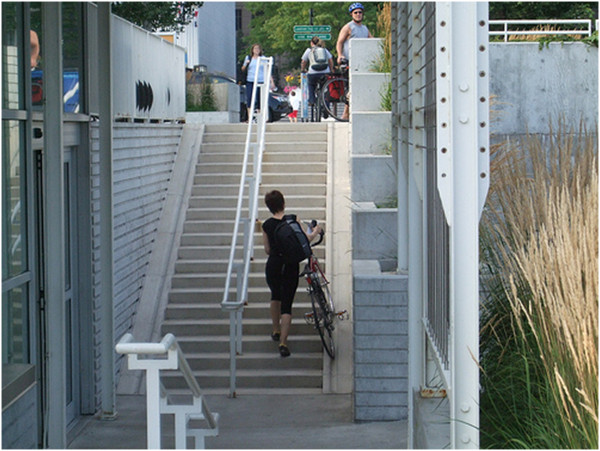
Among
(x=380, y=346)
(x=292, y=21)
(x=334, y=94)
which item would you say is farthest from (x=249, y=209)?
(x=292, y=21)

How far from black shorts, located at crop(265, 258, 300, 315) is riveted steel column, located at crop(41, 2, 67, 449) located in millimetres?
3363

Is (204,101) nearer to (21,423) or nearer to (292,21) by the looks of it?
(21,423)

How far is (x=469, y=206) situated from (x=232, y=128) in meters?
11.4

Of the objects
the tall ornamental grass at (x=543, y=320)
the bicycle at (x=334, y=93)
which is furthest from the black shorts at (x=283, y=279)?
the bicycle at (x=334, y=93)

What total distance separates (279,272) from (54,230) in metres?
3.47

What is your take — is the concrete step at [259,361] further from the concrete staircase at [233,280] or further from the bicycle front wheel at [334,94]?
the bicycle front wheel at [334,94]

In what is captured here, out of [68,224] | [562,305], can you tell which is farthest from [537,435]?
[68,224]

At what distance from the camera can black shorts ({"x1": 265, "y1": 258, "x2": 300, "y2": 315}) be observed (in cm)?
973

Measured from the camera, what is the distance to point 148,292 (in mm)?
11211

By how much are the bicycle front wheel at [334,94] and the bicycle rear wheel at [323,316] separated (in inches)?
214

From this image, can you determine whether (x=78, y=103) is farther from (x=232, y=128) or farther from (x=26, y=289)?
(x=232, y=128)

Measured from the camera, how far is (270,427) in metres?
8.48

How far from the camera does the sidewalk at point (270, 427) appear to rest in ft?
25.4

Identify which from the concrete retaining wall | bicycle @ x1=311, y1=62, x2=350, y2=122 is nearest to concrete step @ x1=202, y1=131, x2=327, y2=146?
bicycle @ x1=311, y1=62, x2=350, y2=122
